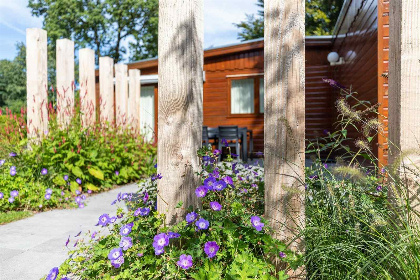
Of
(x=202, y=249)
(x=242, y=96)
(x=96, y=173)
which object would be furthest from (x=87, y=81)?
(x=242, y=96)

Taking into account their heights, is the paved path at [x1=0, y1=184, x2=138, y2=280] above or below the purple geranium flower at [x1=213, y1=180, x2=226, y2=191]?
below

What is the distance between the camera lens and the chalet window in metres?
11.6

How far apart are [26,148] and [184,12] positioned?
11.2 ft

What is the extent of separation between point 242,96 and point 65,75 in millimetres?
7470

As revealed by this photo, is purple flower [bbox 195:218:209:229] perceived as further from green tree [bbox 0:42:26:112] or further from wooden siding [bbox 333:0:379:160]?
green tree [bbox 0:42:26:112]

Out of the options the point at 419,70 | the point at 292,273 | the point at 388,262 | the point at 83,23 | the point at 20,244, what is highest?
the point at 83,23

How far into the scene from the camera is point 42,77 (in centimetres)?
459

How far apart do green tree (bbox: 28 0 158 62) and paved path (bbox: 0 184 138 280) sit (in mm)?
20007

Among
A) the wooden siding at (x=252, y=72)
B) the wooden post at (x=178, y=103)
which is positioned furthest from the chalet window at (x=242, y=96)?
the wooden post at (x=178, y=103)

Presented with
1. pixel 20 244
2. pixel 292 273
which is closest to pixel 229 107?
pixel 20 244

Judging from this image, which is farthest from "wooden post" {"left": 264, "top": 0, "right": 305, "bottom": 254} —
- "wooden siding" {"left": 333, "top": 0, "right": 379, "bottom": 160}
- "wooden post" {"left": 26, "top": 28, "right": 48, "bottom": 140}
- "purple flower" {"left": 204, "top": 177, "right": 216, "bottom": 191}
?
"wooden post" {"left": 26, "top": 28, "right": 48, "bottom": 140}

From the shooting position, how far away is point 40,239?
2926 millimetres

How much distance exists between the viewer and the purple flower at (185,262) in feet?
5.06

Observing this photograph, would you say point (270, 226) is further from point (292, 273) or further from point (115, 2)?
point (115, 2)
